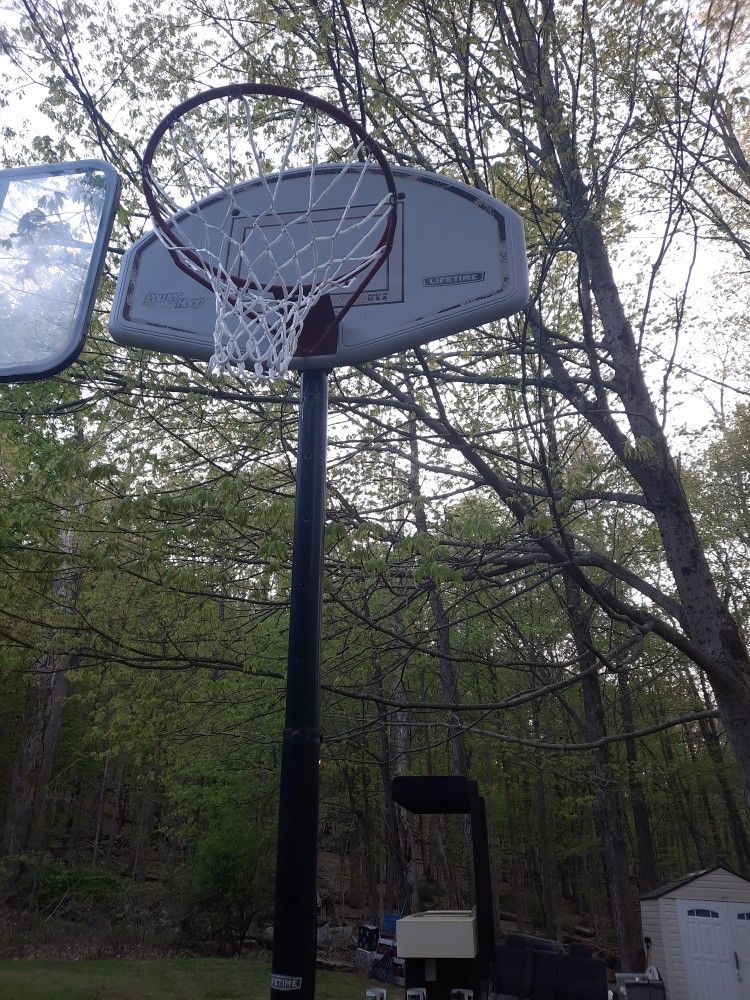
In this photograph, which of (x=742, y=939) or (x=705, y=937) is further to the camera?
(x=705, y=937)

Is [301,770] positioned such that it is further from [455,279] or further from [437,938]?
[437,938]

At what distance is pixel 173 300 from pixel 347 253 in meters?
1.09

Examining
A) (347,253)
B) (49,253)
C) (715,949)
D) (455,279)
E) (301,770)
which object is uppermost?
(49,253)

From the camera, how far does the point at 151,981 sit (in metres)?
11.6

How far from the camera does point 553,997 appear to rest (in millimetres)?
11344

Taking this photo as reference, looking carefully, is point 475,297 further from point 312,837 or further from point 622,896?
point 622,896

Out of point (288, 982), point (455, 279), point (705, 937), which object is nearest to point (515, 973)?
point (705, 937)

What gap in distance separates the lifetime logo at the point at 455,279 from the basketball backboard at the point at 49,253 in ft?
6.68

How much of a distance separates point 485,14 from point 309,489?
5.47 metres

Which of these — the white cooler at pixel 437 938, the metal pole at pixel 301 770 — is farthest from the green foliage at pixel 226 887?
the metal pole at pixel 301 770

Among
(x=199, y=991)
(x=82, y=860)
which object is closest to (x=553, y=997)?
(x=199, y=991)

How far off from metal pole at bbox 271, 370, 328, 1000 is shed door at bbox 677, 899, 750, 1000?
12.0m

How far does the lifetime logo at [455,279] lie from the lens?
161 inches

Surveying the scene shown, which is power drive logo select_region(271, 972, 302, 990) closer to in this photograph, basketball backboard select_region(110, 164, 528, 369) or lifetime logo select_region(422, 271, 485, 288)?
basketball backboard select_region(110, 164, 528, 369)
